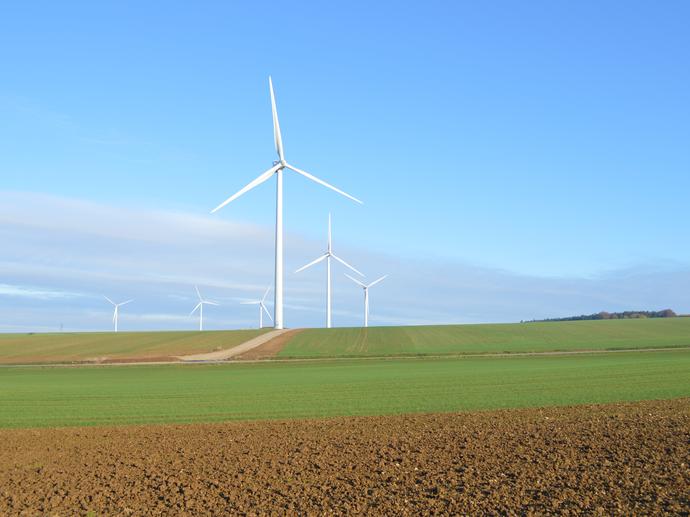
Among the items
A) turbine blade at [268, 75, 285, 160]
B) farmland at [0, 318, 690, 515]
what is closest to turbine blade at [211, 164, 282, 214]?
turbine blade at [268, 75, 285, 160]

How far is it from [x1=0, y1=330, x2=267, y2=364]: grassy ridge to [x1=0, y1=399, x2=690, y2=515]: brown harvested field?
58.9 meters

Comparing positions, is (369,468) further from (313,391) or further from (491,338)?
(491,338)

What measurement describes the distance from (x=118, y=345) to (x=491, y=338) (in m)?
46.8

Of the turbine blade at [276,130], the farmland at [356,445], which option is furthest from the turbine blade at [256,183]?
the farmland at [356,445]

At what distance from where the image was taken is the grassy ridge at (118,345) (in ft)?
258

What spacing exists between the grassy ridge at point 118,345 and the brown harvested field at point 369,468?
58.9 m

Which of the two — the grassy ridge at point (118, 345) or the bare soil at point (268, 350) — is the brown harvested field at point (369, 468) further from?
the grassy ridge at point (118, 345)

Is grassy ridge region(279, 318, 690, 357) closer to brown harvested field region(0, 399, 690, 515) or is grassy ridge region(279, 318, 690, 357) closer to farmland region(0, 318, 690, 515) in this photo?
farmland region(0, 318, 690, 515)

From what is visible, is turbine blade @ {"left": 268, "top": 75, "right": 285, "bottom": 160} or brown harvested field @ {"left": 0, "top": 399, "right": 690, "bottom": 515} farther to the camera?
turbine blade @ {"left": 268, "top": 75, "right": 285, "bottom": 160}

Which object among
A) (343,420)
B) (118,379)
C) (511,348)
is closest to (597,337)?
(511,348)

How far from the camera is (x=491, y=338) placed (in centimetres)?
8581

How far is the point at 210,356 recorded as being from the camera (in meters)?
74.5

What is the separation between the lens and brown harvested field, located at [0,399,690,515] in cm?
1291

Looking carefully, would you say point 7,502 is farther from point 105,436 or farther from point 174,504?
point 105,436
